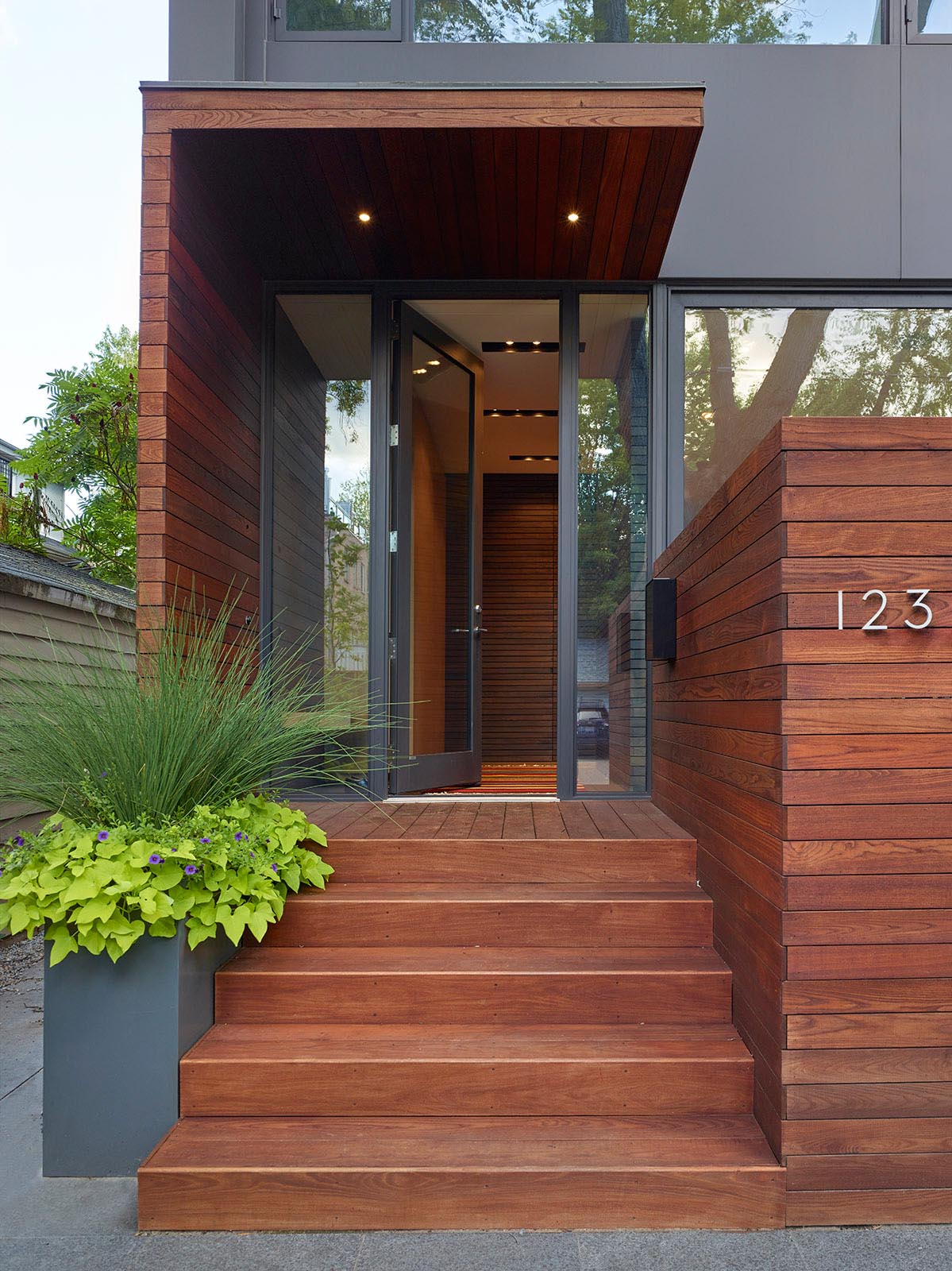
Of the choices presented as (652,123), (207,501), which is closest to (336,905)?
(207,501)

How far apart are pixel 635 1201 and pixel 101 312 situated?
803 inches

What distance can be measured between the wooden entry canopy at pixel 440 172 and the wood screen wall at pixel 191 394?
0.08m

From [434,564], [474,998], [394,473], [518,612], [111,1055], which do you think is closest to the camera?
[111,1055]

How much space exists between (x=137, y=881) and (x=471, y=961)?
93 centimetres

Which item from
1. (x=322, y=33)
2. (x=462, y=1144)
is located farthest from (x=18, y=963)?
(x=322, y=33)

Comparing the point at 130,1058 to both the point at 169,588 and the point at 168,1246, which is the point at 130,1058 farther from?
the point at 169,588

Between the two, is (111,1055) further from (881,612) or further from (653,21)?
(653,21)

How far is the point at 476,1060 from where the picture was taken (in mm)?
2291

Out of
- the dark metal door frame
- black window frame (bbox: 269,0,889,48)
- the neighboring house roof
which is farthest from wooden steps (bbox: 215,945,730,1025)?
black window frame (bbox: 269,0,889,48)

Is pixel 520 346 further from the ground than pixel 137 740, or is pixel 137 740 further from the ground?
pixel 520 346

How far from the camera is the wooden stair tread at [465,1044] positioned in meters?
2.31

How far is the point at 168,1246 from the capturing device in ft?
6.48

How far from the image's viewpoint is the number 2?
2.05 m

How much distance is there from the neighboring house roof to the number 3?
4015mm
